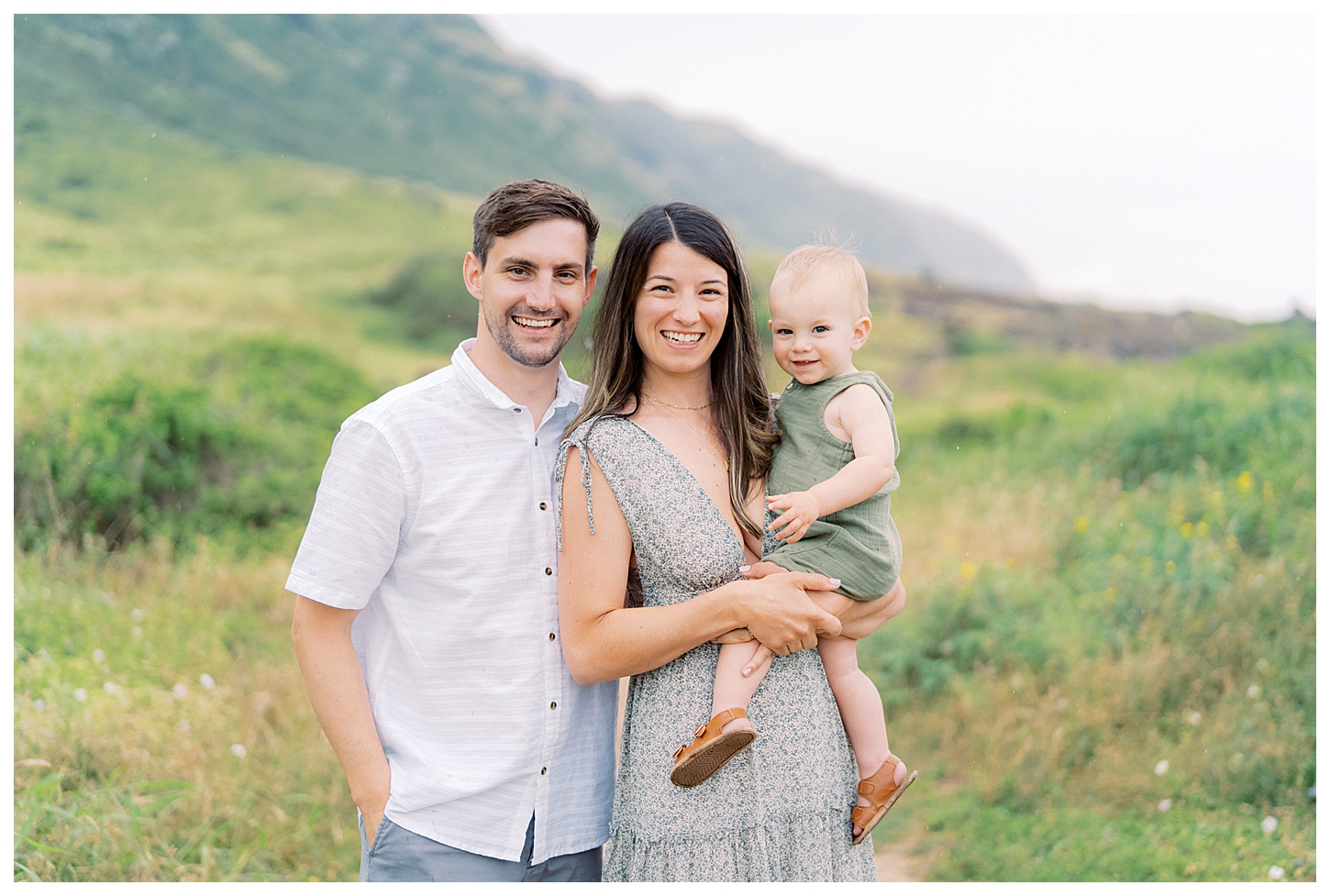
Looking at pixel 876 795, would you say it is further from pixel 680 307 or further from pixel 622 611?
pixel 680 307

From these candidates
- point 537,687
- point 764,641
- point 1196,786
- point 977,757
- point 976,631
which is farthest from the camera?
point 976,631

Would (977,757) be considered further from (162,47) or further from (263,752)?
(162,47)

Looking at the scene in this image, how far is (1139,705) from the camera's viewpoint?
16.4 ft

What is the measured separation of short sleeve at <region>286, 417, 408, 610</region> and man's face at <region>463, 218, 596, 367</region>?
350 mm

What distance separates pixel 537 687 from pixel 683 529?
0.49 metres

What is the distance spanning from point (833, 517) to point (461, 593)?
85 cm

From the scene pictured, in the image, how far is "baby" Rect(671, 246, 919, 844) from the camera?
202cm

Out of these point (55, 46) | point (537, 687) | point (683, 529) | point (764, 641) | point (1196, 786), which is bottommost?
point (1196, 786)

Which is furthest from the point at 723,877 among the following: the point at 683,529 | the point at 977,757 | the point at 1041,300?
the point at 1041,300

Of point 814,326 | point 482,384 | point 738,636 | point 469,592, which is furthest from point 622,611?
point 814,326

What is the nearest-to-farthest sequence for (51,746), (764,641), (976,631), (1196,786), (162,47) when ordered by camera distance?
(764,641) → (51,746) → (1196,786) → (976,631) → (162,47)

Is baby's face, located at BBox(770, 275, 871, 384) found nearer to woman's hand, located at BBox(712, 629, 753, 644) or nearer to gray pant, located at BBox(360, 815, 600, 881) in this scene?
woman's hand, located at BBox(712, 629, 753, 644)

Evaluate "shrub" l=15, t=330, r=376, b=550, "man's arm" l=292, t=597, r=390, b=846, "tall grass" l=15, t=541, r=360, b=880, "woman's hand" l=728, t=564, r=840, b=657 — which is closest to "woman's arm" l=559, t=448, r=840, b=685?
"woman's hand" l=728, t=564, r=840, b=657

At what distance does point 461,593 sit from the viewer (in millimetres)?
2055
